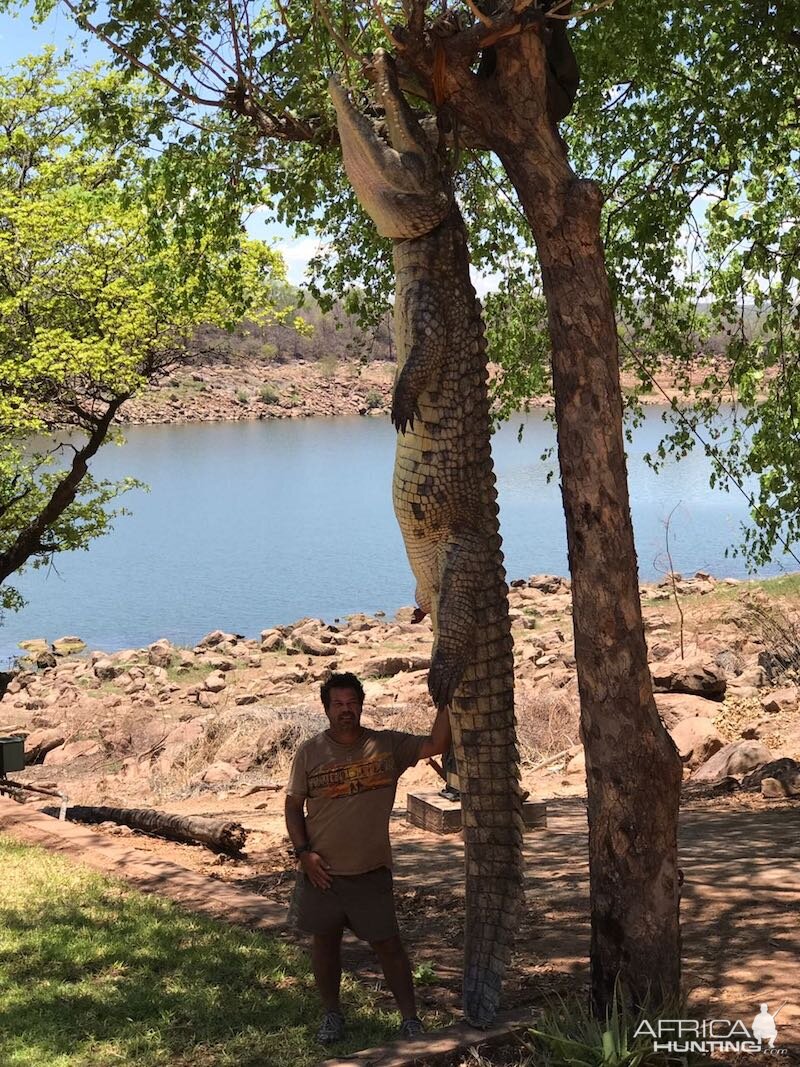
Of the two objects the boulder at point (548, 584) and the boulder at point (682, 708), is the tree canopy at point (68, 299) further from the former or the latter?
the boulder at point (548, 584)

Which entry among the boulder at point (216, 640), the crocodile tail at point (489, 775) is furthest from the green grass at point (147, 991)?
the boulder at point (216, 640)

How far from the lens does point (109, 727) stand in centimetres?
1414

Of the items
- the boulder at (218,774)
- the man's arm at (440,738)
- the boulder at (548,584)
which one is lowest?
the boulder at (218,774)

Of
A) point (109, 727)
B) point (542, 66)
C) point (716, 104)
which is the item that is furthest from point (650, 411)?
point (542, 66)

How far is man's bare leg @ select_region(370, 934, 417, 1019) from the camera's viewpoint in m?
4.33

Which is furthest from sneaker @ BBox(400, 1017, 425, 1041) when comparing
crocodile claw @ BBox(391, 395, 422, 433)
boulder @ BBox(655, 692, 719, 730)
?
boulder @ BBox(655, 692, 719, 730)

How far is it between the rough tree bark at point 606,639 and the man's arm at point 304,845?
38.3 inches

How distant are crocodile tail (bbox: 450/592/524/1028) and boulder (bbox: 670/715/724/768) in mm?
5678

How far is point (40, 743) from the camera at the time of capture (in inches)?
534

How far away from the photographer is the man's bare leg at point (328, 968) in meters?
4.41

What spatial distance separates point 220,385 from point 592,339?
62997 mm

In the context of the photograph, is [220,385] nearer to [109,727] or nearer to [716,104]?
[109,727]

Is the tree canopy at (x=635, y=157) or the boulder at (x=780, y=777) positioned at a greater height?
the tree canopy at (x=635, y=157)

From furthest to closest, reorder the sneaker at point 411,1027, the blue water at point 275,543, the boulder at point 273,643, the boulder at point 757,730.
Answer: the blue water at point 275,543
the boulder at point 273,643
the boulder at point 757,730
the sneaker at point 411,1027
